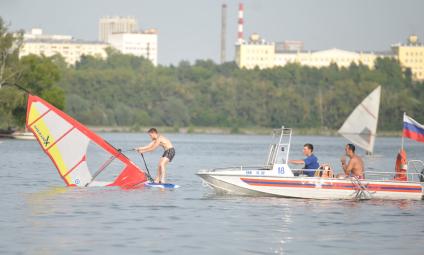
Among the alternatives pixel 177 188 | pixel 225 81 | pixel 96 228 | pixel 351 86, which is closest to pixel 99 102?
pixel 225 81

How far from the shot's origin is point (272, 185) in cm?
2845

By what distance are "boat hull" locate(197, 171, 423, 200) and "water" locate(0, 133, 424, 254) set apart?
0.22m

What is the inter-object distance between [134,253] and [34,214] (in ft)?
19.3

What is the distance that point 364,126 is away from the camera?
6569 cm

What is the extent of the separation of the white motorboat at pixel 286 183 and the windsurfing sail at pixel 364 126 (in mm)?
36321

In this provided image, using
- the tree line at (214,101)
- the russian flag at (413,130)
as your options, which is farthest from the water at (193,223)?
the tree line at (214,101)

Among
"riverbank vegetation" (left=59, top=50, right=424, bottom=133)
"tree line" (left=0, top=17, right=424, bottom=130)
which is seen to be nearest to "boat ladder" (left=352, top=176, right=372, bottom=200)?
"tree line" (left=0, top=17, right=424, bottom=130)

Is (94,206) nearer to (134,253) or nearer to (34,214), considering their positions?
(34,214)

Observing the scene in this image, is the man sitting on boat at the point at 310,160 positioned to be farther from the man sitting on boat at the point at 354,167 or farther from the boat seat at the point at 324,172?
the man sitting on boat at the point at 354,167

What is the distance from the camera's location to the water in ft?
68.2

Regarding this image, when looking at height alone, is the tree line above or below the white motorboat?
below

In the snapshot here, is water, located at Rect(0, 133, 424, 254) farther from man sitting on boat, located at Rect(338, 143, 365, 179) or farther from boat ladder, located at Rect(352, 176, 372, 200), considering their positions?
man sitting on boat, located at Rect(338, 143, 365, 179)

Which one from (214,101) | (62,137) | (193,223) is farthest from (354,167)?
(214,101)

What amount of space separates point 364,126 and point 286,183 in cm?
3786
